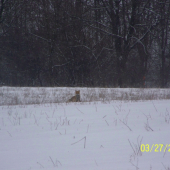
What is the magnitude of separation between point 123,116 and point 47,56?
63.3 feet

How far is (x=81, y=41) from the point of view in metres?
21.5

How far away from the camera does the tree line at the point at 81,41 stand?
64.6 feet

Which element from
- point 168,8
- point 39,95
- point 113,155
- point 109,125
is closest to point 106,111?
point 109,125

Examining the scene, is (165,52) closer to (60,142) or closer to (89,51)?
(89,51)

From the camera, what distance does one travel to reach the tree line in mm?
19688

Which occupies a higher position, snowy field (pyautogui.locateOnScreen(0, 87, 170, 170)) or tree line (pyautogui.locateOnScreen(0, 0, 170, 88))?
tree line (pyautogui.locateOnScreen(0, 0, 170, 88))
